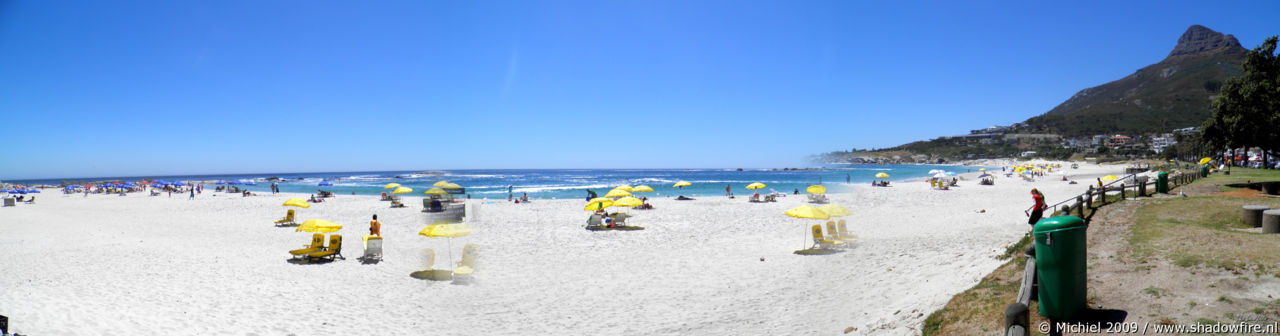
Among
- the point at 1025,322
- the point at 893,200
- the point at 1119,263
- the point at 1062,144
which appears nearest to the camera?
the point at 1025,322

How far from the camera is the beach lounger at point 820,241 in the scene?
1231cm

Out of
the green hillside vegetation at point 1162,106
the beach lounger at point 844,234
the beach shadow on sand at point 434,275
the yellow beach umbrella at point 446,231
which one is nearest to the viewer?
the beach shadow on sand at point 434,275

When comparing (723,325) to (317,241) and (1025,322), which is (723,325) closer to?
(1025,322)

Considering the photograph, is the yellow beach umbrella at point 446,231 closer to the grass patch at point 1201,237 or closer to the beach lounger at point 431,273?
the beach lounger at point 431,273

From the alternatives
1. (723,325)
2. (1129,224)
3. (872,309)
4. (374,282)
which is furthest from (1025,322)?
(374,282)

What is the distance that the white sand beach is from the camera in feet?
23.0

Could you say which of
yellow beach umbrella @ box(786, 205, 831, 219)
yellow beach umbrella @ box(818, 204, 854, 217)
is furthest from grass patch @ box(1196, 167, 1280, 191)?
yellow beach umbrella @ box(786, 205, 831, 219)

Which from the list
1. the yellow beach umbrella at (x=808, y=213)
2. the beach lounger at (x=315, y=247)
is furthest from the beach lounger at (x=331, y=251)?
the yellow beach umbrella at (x=808, y=213)

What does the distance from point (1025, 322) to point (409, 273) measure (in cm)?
1022

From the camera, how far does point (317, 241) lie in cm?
1205

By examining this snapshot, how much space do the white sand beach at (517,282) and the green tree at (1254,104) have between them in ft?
43.4

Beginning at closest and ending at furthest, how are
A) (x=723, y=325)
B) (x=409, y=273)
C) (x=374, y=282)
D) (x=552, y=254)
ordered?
1. (x=723, y=325)
2. (x=374, y=282)
3. (x=409, y=273)
4. (x=552, y=254)

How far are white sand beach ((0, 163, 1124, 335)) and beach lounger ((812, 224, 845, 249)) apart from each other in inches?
25.0

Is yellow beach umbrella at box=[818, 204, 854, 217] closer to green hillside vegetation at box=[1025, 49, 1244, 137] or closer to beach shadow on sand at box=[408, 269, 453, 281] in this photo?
beach shadow on sand at box=[408, 269, 453, 281]
